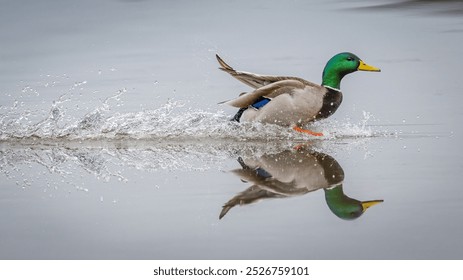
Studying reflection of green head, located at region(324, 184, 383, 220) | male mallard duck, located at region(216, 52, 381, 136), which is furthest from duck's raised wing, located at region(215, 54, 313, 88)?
reflection of green head, located at region(324, 184, 383, 220)

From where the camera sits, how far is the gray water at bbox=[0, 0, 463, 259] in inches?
128

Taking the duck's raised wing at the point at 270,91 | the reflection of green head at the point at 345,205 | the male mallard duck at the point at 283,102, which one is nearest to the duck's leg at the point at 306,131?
the male mallard duck at the point at 283,102

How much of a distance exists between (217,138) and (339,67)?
0.88 meters

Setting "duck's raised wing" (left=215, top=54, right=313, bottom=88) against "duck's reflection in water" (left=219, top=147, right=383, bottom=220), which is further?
"duck's raised wing" (left=215, top=54, right=313, bottom=88)

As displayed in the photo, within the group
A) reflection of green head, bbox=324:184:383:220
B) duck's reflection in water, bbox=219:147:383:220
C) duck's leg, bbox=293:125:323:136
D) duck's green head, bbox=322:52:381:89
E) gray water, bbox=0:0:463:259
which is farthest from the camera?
duck's green head, bbox=322:52:381:89

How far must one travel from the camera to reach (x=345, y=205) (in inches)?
139

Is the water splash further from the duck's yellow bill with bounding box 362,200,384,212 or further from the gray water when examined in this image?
the duck's yellow bill with bounding box 362,200,384,212

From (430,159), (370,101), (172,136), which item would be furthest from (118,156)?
(370,101)

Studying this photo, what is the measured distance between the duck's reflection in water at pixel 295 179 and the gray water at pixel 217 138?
0.01 metres

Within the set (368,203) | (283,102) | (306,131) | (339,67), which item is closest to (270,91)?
(283,102)

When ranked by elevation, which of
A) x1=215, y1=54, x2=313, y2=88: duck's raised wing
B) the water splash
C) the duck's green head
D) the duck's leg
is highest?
the duck's green head

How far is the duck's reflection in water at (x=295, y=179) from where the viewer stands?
356 centimetres

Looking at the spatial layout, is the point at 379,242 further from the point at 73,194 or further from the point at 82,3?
the point at 82,3

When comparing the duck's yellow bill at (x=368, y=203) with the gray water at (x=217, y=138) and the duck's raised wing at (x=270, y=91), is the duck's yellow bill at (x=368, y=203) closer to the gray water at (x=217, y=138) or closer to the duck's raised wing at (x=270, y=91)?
the gray water at (x=217, y=138)
